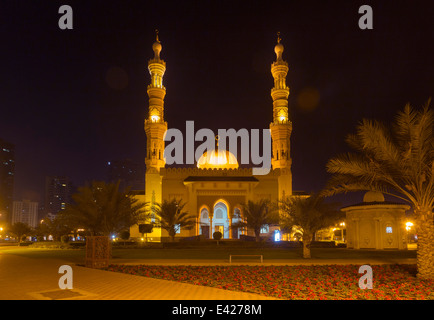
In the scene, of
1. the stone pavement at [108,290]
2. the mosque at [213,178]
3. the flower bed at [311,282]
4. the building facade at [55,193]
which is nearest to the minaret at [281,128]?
the mosque at [213,178]

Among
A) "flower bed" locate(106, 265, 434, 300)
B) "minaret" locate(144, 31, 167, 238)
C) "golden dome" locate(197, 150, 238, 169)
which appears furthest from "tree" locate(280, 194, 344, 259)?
"golden dome" locate(197, 150, 238, 169)

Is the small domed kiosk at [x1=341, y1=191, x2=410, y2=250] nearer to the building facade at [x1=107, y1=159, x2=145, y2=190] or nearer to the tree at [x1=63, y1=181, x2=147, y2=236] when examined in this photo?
the tree at [x1=63, y1=181, x2=147, y2=236]

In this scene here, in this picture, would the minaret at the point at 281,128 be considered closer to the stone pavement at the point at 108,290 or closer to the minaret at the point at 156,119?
the minaret at the point at 156,119

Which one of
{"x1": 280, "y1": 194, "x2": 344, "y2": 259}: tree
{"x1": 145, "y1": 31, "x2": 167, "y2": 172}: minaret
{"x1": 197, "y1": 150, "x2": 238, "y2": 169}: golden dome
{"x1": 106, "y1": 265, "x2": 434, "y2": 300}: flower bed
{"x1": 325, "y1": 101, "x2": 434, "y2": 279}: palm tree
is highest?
{"x1": 145, "y1": 31, "x2": 167, "y2": 172}: minaret

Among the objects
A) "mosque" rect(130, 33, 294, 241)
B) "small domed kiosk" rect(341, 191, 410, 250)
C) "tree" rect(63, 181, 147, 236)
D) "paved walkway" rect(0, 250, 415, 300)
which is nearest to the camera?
"paved walkway" rect(0, 250, 415, 300)

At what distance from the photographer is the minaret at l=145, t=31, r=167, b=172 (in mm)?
44875

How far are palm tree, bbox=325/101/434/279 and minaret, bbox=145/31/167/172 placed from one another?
34.2 m

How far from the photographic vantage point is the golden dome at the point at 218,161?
156ft

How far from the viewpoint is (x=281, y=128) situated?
4494 cm

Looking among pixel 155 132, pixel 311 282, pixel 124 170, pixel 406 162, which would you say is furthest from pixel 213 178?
pixel 124 170

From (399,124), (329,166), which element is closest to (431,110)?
(399,124)

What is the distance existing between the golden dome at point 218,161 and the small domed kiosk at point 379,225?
2157 cm
